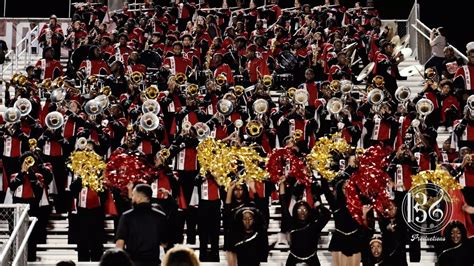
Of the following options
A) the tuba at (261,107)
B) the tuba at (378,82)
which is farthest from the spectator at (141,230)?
the tuba at (378,82)

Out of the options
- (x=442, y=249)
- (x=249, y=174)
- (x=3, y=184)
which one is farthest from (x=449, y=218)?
(x=3, y=184)

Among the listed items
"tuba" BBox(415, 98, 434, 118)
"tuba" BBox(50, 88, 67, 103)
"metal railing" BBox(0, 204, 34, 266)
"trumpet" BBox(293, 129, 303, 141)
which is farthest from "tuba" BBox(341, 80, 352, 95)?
"metal railing" BBox(0, 204, 34, 266)

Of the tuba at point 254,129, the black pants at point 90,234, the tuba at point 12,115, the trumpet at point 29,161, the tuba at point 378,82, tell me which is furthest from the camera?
the tuba at point 378,82

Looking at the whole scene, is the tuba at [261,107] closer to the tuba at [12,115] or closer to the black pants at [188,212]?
the black pants at [188,212]

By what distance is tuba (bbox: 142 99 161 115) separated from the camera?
15.7 meters

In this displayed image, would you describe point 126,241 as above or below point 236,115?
below

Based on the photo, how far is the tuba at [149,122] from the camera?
572 inches

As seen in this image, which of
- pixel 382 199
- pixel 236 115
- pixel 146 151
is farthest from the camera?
pixel 236 115

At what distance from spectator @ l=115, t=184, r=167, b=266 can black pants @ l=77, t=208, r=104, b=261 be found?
13.3 feet

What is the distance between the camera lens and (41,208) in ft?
44.0

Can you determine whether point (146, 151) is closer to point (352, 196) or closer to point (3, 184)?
point (3, 184)

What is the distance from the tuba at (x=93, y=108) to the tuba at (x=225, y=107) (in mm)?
1597

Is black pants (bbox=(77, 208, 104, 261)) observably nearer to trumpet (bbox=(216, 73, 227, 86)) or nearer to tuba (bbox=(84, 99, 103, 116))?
tuba (bbox=(84, 99, 103, 116))

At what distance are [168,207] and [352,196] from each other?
212cm
